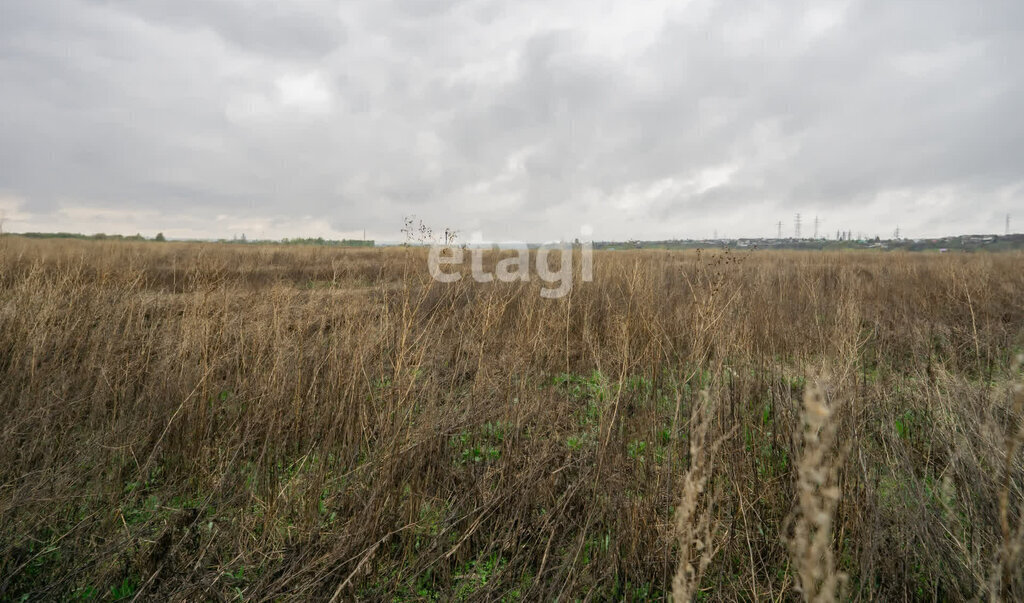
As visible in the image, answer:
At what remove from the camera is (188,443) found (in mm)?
2344

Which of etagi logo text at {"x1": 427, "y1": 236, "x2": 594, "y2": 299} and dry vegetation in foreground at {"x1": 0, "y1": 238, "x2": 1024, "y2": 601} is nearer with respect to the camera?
dry vegetation in foreground at {"x1": 0, "y1": 238, "x2": 1024, "y2": 601}

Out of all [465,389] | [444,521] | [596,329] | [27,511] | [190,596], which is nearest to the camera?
[190,596]

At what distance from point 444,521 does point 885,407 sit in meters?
2.66

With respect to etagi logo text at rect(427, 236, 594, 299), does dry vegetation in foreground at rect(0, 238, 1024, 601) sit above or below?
below

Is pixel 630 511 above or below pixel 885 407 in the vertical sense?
below

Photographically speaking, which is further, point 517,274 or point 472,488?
point 517,274

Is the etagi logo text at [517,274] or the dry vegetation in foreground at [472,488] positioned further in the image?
the etagi logo text at [517,274]

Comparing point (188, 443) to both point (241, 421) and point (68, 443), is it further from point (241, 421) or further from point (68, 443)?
point (68, 443)

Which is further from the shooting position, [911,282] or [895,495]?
[911,282]

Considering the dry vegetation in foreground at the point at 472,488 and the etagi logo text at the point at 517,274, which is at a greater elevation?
the etagi logo text at the point at 517,274

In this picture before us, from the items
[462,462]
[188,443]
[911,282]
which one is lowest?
[462,462]

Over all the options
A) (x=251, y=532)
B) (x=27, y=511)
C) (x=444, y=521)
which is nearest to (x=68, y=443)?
(x=27, y=511)

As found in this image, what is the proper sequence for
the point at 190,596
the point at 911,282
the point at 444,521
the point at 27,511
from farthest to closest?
the point at 911,282, the point at 444,521, the point at 27,511, the point at 190,596

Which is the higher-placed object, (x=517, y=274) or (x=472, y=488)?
(x=517, y=274)
